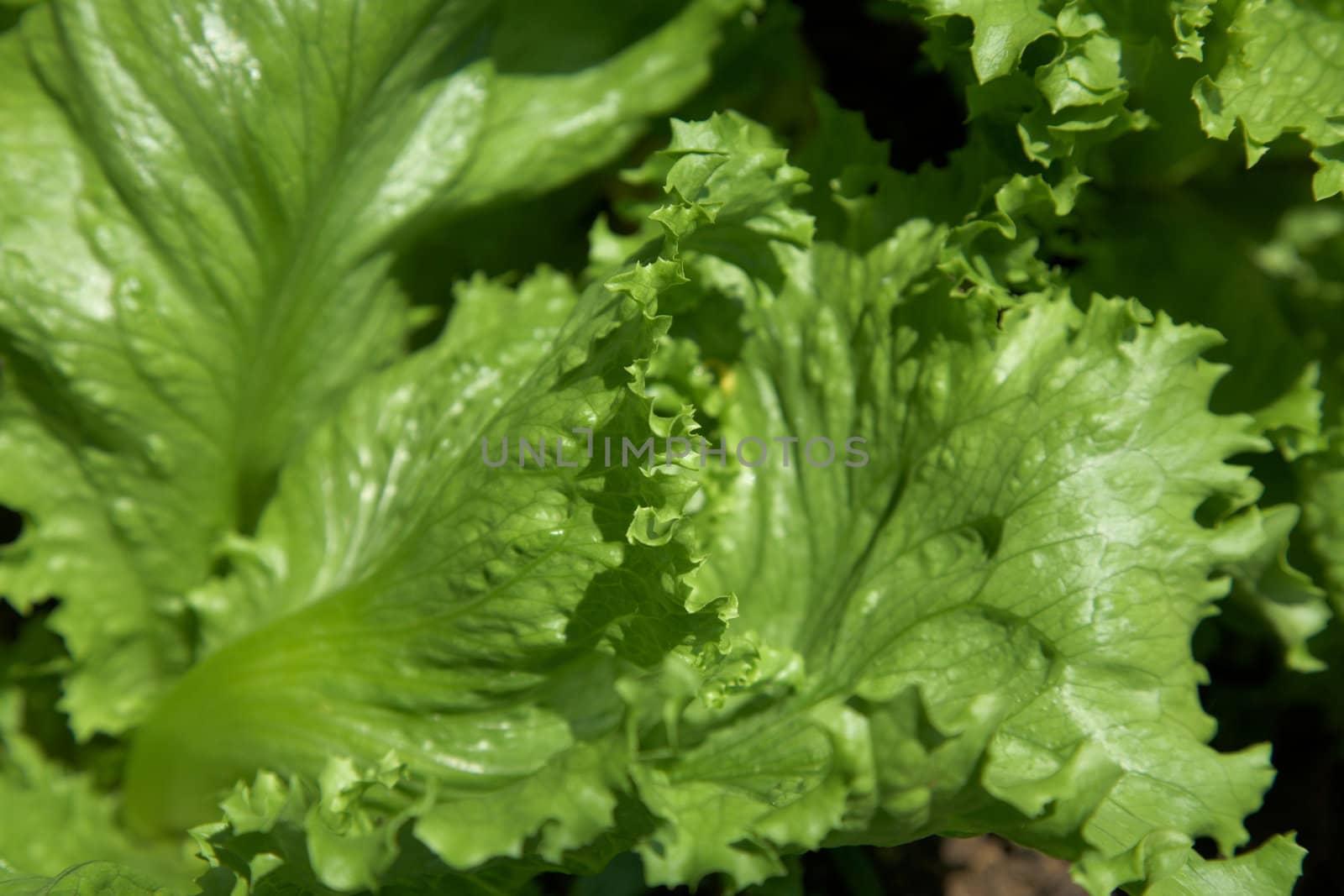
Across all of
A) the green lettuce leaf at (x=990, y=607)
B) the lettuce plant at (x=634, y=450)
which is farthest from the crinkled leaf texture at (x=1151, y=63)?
the green lettuce leaf at (x=990, y=607)

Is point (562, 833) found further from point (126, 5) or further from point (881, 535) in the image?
point (126, 5)

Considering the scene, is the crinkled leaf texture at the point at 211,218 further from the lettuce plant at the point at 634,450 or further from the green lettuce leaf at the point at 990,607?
the green lettuce leaf at the point at 990,607

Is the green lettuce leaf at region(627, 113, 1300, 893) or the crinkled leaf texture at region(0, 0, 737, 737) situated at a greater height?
the crinkled leaf texture at region(0, 0, 737, 737)

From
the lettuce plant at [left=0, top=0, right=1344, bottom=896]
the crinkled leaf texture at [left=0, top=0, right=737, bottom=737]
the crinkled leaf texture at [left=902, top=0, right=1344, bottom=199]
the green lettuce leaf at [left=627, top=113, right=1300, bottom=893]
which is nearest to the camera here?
the green lettuce leaf at [left=627, top=113, right=1300, bottom=893]

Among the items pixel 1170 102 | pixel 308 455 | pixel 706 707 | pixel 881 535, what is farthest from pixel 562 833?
pixel 1170 102

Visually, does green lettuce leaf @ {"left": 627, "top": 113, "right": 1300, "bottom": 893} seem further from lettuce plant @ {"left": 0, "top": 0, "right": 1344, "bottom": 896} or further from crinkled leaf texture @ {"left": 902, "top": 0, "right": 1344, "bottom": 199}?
crinkled leaf texture @ {"left": 902, "top": 0, "right": 1344, "bottom": 199}

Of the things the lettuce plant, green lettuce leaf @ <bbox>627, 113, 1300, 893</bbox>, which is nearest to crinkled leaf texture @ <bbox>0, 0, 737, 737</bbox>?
the lettuce plant

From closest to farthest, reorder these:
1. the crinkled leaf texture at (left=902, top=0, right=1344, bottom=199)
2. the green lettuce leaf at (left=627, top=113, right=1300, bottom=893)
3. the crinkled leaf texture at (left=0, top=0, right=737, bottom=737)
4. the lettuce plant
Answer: the green lettuce leaf at (left=627, top=113, right=1300, bottom=893) < the lettuce plant < the crinkled leaf texture at (left=902, top=0, right=1344, bottom=199) < the crinkled leaf texture at (left=0, top=0, right=737, bottom=737)

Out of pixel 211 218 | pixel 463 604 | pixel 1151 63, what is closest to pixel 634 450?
pixel 463 604
